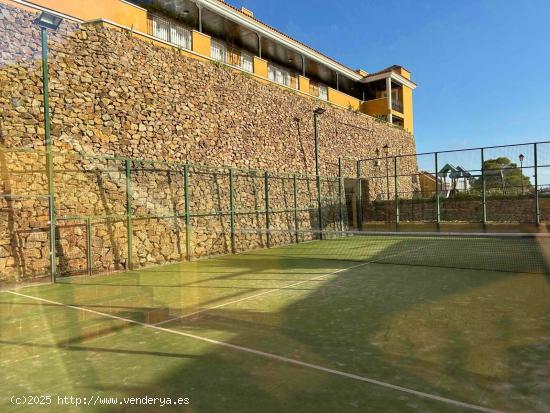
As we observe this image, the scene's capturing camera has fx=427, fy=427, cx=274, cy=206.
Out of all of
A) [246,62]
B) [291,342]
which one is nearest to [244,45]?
[246,62]

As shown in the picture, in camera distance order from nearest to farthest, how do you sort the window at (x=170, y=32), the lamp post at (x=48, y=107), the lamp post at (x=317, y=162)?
the lamp post at (x=48, y=107)
the window at (x=170, y=32)
the lamp post at (x=317, y=162)

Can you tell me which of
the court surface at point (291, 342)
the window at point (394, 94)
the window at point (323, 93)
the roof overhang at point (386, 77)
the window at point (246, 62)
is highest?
the roof overhang at point (386, 77)

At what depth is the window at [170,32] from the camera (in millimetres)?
16688

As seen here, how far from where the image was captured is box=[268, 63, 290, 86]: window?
2206 centimetres

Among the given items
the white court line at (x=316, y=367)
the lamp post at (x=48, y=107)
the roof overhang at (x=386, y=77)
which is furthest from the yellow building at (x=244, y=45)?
the white court line at (x=316, y=367)

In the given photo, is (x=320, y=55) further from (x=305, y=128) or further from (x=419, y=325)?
(x=419, y=325)

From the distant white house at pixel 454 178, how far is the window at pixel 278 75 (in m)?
9.10

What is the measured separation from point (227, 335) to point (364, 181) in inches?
766

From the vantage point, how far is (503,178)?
1781 cm

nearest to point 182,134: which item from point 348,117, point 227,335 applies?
point 227,335

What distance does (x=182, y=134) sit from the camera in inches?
507

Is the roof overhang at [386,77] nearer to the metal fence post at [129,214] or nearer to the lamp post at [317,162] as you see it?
the lamp post at [317,162]

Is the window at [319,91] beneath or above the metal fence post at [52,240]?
above

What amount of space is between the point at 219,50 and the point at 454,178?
1230 centimetres
